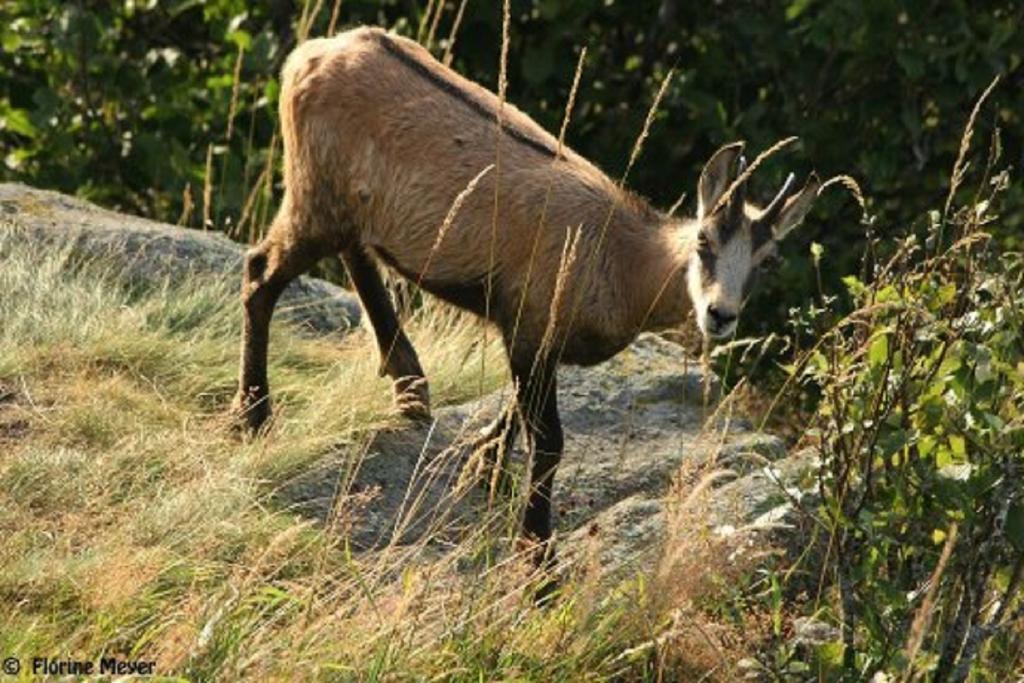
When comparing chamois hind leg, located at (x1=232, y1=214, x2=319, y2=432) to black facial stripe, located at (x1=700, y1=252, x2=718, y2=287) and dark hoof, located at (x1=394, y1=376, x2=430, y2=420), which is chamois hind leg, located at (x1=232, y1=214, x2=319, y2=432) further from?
black facial stripe, located at (x1=700, y1=252, x2=718, y2=287)

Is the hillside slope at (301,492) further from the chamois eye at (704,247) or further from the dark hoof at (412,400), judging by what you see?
the chamois eye at (704,247)

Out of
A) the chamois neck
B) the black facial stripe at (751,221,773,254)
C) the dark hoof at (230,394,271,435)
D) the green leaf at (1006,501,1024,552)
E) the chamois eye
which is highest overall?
the black facial stripe at (751,221,773,254)

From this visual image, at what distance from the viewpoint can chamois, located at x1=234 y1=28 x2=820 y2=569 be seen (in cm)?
715

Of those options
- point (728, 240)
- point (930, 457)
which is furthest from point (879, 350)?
point (728, 240)

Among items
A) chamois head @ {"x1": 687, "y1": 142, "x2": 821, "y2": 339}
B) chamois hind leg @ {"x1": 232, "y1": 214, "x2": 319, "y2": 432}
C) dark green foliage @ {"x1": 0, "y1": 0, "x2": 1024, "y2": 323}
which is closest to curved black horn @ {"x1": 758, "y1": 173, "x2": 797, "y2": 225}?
chamois head @ {"x1": 687, "y1": 142, "x2": 821, "y2": 339}

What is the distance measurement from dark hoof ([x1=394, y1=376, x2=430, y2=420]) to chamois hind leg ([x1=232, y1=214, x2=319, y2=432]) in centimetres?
46

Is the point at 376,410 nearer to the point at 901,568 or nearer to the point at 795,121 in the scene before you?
the point at 901,568

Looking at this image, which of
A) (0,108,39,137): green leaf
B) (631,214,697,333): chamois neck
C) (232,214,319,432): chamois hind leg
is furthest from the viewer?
(0,108,39,137): green leaf

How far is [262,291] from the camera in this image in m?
7.69

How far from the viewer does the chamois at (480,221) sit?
7152mm

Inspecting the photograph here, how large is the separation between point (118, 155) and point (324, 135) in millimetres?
Answer: 3434

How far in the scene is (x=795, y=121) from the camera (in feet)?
33.3

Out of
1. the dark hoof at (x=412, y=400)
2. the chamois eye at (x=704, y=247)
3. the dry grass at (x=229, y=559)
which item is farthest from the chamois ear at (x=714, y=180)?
the dry grass at (x=229, y=559)

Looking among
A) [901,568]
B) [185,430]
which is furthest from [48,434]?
[901,568]
